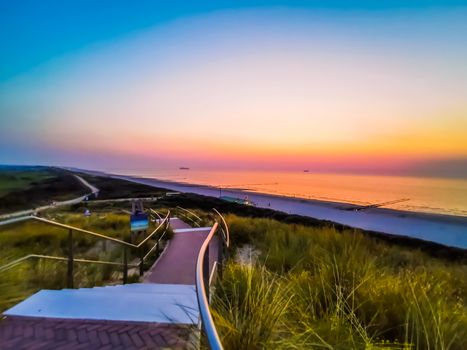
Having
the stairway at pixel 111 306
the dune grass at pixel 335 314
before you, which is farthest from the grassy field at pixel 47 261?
the dune grass at pixel 335 314

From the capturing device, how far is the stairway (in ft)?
12.8

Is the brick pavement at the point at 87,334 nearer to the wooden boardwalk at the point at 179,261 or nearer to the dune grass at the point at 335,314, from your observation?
the dune grass at the point at 335,314

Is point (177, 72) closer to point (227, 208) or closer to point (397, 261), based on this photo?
point (397, 261)

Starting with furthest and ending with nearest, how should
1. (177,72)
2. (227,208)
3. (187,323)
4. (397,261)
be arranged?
1. (227,208)
2. (177,72)
3. (397,261)
4. (187,323)

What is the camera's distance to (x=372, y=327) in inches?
130

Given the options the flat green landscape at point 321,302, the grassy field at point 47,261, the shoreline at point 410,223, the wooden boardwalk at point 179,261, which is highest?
the flat green landscape at point 321,302

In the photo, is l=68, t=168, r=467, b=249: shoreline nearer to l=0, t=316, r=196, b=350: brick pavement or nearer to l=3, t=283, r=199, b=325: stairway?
l=3, t=283, r=199, b=325: stairway

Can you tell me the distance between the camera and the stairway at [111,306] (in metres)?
3.89

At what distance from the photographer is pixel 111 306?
4.29 meters

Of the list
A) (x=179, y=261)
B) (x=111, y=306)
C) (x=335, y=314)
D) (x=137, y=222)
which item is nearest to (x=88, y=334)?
(x=111, y=306)

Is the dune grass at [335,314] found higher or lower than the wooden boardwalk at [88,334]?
higher

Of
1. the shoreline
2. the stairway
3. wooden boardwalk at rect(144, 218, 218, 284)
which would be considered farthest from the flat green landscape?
the shoreline

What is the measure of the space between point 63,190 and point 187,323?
2691 inches

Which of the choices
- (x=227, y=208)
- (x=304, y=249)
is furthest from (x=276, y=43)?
(x=227, y=208)
